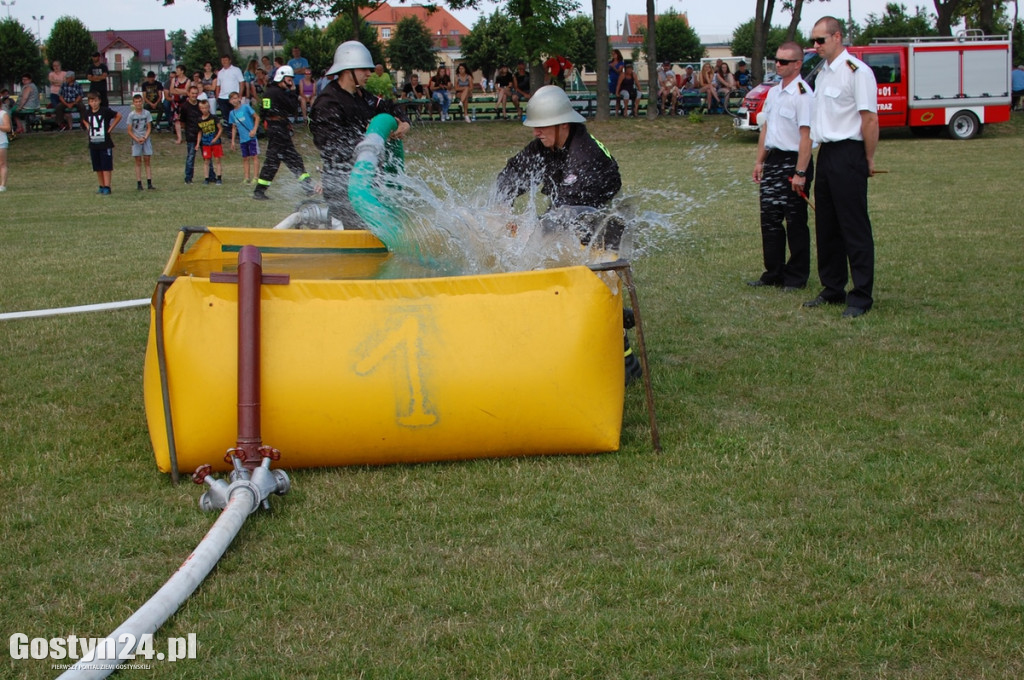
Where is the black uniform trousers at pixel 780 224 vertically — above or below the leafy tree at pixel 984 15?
below

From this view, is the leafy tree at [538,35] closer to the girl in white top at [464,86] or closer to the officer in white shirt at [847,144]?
the girl in white top at [464,86]

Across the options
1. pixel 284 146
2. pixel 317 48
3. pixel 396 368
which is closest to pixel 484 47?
pixel 317 48

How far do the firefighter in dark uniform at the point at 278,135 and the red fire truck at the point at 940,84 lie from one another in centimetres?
1414

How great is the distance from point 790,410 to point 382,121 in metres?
3.36

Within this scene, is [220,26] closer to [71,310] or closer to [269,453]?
[71,310]

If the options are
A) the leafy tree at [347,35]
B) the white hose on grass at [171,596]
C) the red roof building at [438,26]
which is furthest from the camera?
the red roof building at [438,26]

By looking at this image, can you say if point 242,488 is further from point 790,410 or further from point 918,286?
point 918,286

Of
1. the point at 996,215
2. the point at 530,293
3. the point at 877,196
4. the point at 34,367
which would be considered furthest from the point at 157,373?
the point at 877,196

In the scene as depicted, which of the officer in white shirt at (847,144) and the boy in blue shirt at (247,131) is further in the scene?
the boy in blue shirt at (247,131)

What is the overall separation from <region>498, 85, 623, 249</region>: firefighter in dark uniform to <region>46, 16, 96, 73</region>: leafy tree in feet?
313

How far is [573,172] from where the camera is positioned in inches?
244

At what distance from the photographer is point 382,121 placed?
7.29m

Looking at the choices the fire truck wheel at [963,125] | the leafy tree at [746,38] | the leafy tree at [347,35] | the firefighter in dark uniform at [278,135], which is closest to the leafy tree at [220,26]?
the firefighter in dark uniform at [278,135]

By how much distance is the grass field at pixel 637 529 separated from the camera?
3.35 m
